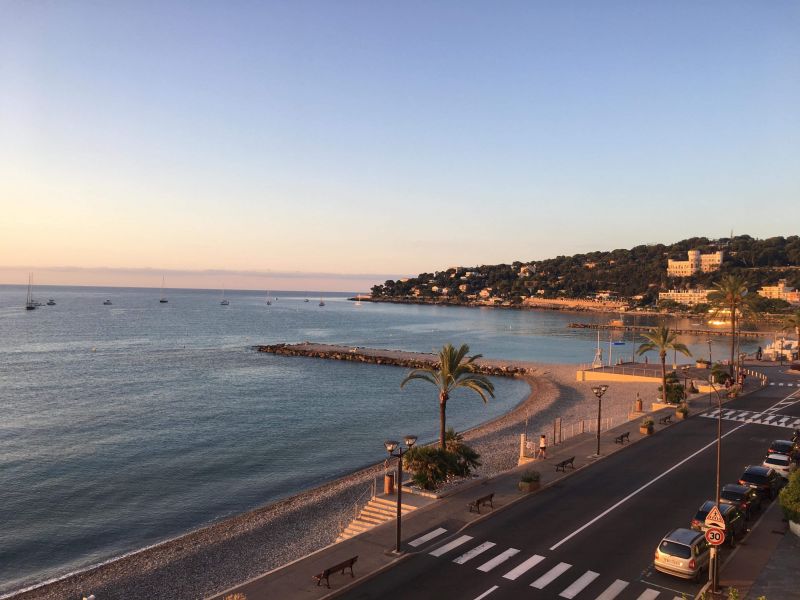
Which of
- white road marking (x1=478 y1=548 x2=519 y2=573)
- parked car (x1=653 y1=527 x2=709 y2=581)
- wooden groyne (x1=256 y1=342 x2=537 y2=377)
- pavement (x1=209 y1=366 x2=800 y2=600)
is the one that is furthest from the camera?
wooden groyne (x1=256 y1=342 x2=537 y2=377)

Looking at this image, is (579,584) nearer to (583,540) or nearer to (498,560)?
(498,560)

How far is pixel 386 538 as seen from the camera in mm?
19969

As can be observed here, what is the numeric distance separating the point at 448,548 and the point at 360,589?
388 centimetres

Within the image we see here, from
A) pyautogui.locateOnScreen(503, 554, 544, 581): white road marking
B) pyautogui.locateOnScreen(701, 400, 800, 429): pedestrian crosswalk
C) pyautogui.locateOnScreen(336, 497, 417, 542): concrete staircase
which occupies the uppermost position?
pyautogui.locateOnScreen(701, 400, 800, 429): pedestrian crosswalk

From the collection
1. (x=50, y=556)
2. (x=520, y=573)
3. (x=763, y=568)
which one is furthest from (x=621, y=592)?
(x=50, y=556)

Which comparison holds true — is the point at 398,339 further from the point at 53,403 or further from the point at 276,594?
the point at 276,594

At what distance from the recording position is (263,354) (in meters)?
110

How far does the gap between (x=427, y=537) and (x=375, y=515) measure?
436cm

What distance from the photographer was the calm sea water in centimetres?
2988

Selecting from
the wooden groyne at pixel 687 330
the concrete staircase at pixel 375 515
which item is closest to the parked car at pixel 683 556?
the concrete staircase at pixel 375 515

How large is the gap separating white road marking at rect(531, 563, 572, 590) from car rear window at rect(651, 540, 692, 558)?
2.87 meters

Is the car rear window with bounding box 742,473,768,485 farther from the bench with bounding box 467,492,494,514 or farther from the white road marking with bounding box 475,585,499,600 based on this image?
the white road marking with bounding box 475,585,499,600

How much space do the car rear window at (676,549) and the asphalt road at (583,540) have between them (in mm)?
796

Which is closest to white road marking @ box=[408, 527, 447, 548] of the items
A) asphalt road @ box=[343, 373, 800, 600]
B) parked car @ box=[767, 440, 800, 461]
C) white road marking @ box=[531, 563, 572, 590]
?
asphalt road @ box=[343, 373, 800, 600]
